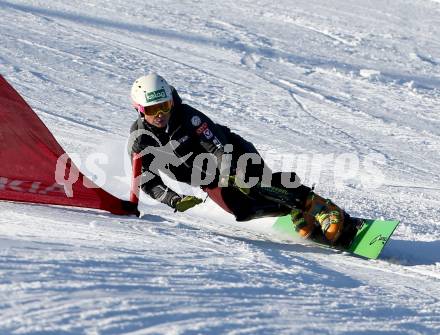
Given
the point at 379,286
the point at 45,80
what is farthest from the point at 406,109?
the point at 379,286

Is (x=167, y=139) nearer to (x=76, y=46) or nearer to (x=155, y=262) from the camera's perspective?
(x=155, y=262)

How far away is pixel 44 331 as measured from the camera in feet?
10.9

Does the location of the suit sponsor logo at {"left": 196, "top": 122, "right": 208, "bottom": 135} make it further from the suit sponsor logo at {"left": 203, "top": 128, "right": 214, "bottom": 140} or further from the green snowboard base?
the green snowboard base

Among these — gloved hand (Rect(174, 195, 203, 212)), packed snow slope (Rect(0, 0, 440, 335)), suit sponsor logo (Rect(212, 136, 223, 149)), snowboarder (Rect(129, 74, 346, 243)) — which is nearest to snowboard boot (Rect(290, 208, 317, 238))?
snowboarder (Rect(129, 74, 346, 243))

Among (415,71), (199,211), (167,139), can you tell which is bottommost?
(199,211)

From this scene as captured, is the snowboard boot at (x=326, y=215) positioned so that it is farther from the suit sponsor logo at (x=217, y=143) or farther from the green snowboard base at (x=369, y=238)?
the suit sponsor logo at (x=217, y=143)

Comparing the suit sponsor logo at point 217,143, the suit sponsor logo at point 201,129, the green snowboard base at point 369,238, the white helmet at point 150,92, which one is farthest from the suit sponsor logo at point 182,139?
the green snowboard base at point 369,238

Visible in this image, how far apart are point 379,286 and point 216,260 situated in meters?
1.02

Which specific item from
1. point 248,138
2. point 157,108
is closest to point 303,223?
point 157,108

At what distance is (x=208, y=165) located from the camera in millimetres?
6477

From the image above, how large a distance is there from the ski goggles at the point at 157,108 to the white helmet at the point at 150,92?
3 cm

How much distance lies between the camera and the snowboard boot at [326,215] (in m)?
6.20

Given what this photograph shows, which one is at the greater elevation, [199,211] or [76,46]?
[76,46]

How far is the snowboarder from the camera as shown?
6133mm
